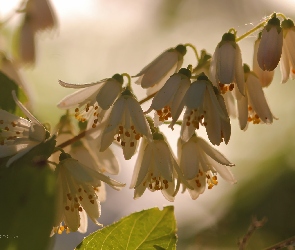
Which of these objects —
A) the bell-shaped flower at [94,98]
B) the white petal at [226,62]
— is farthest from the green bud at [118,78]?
the white petal at [226,62]

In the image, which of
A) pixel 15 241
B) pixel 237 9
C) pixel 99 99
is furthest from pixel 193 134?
pixel 237 9

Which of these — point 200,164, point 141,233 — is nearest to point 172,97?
point 200,164

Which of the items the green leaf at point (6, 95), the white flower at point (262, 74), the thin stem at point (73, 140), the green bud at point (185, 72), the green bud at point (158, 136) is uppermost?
the green leaf at point (6, 95)

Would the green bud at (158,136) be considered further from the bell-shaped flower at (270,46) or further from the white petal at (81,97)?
the bell-shaped flower at (270,46)

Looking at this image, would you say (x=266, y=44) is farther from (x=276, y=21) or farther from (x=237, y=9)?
(x=237, y=9)

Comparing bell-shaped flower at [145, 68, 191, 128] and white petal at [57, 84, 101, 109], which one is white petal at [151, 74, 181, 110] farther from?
white petal at [57, 84, 101, 109]

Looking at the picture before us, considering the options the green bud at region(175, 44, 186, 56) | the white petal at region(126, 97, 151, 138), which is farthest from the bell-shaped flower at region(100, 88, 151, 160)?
the green bud at region(175, 44, 186, 56)

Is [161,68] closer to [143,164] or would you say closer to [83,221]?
[143,164]
